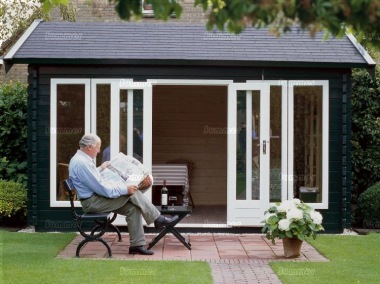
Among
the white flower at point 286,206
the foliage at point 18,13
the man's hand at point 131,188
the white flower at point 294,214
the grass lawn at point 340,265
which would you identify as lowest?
the grass lawn at point 340,265

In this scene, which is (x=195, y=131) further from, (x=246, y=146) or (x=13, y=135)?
(x=246, y=146)

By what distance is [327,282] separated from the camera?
8.36m

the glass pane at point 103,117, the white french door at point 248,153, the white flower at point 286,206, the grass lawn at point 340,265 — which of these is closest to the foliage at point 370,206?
the grass lawn at point 340,265

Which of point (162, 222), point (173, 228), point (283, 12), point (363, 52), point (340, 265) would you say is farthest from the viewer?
point (363, 52)

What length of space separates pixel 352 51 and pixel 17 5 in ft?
37.4

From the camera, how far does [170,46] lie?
1296 cm

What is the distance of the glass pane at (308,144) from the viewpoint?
12586 mm

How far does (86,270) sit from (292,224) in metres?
2.53

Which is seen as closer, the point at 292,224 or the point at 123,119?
the point at 292,224

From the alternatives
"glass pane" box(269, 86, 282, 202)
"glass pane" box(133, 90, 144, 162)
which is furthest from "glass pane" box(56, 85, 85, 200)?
"glass pane" box(269, 86, 282, 202)

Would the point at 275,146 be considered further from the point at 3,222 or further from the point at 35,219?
the point at 3,222

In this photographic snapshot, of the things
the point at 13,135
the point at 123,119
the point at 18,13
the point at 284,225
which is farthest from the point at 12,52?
the point at 18,13

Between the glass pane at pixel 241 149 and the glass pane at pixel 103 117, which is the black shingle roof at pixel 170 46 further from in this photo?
the glass pane at pixel 241 149

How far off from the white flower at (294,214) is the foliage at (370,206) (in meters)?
3.66
